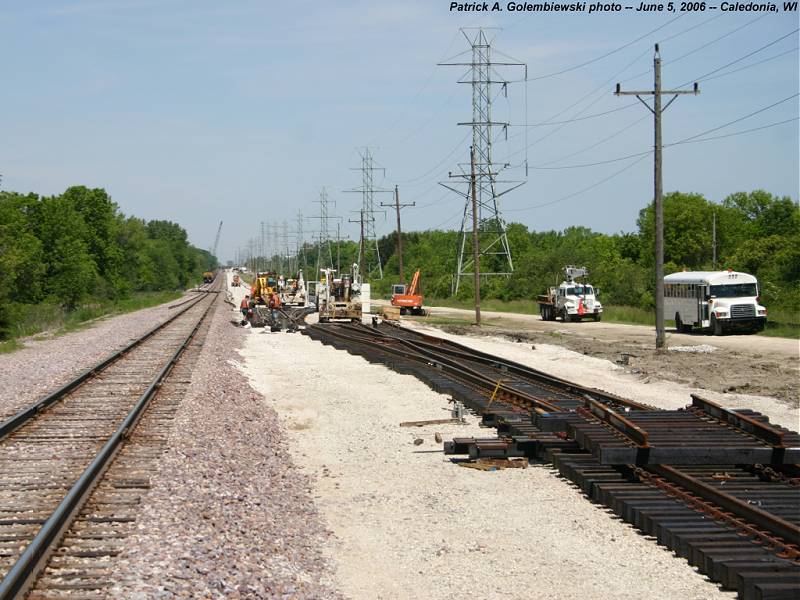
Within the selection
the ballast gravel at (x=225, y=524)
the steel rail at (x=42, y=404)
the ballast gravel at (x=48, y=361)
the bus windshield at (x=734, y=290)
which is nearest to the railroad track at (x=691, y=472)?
the ballast gravel at (x=225, y=524)

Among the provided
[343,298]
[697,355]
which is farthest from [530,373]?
[343,298]

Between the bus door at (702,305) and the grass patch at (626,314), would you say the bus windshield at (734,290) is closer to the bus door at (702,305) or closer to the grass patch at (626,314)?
the bus door at (702,305)

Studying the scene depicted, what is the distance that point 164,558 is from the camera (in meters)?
6.84

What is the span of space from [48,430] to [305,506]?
18.1 feet

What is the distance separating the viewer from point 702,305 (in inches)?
1522

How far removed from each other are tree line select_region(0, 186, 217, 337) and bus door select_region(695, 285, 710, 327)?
2969cm

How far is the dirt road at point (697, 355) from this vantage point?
21.8m

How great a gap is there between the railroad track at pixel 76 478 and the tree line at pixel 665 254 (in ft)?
126

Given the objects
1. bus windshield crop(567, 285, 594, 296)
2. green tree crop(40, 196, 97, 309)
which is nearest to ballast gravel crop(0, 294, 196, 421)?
bus windshield crop(567, 285, 594, 296)

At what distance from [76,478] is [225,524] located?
2.59 meters

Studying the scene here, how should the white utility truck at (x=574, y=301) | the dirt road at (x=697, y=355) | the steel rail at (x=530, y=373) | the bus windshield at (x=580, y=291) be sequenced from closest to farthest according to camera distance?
the steel rail at (x=530, y=373) → the dirt road at (x=697, y=355) → the white utility truck at (x=574, y=301) → the bus windshield at (x=580, y=291)

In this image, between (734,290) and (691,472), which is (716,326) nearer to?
(734,290)

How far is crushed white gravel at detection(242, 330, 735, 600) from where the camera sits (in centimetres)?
723

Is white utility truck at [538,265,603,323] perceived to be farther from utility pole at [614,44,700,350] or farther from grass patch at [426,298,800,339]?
utility pole at [614,44,700,350]
